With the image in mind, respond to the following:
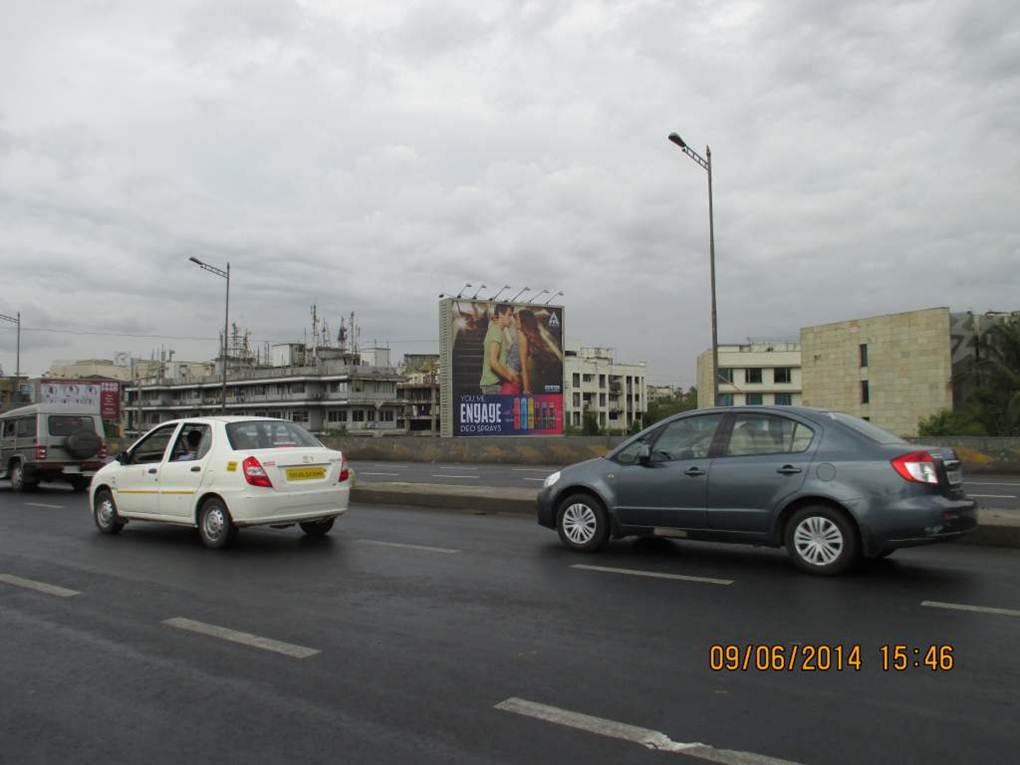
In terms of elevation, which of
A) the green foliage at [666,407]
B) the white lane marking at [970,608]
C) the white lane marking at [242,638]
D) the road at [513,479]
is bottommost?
the road at [513,479]

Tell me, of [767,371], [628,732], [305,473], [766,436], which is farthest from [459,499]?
[767,371]

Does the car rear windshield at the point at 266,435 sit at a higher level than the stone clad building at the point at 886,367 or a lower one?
lower

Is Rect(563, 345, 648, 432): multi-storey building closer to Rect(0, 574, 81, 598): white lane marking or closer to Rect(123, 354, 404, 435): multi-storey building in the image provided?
Rect(123, 354, 404, 435): multi-storey building

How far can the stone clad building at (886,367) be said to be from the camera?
199ft

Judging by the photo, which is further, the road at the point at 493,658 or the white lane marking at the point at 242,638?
the white lane marking at the point at 242,638

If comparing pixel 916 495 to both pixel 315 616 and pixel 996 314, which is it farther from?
pixel 996 314

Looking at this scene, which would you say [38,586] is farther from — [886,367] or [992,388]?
[886,367]

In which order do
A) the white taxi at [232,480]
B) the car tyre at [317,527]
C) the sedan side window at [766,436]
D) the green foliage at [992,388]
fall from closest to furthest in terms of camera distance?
the sedan side window at [766,436] → the white taxi at [232,480] → the car tyre at [317,527] → the green foliage at [992,388]

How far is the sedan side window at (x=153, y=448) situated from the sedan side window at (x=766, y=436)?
22.7 ft

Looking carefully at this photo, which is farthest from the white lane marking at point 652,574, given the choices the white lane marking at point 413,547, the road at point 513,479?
the road at point 513,479

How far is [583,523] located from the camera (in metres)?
9.06

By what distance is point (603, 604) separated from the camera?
6586mm

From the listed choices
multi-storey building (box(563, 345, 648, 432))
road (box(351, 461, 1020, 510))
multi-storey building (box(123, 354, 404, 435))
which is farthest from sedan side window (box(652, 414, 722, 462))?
multi-storey building (box(563, 345, 648, 432))

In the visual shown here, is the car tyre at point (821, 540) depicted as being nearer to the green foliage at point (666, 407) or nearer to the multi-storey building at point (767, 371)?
the multi-storey building at point (767, 371)
